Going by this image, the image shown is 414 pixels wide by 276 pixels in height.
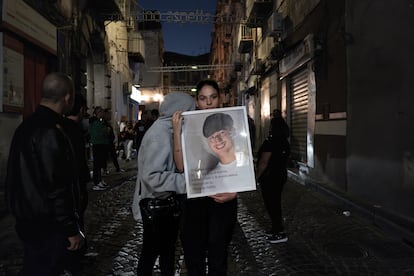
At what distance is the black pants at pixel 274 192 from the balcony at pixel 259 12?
1381cm

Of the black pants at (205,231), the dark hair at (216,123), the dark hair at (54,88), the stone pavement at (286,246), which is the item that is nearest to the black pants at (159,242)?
the black pants at (205,231)

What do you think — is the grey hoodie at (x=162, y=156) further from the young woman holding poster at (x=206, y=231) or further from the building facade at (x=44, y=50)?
the building facade at (x=44, y=50)

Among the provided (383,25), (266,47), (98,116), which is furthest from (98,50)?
(383,25)

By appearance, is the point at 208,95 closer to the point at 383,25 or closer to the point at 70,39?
the point at 383,25

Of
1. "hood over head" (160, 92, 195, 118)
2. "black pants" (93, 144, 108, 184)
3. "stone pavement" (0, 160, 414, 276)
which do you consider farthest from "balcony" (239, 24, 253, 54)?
"hood over head" (160, 92, 195, 118)

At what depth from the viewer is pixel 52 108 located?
2.63 m

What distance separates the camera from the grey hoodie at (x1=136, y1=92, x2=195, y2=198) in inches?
111

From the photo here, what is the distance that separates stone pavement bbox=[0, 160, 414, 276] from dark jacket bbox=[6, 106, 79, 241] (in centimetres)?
212

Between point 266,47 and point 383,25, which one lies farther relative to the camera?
point 266,47

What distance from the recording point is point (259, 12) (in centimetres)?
1916

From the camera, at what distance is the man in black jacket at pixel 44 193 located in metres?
2.40

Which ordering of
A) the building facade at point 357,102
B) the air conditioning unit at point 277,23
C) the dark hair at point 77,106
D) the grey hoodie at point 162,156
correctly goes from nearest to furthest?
the grey hoodie at point 162,156 < the dark hair at point 77,106 < the building facade at point 357,102 < the air conditioning unit at point 277,23

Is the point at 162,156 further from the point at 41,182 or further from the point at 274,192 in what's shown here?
the point at 274,192

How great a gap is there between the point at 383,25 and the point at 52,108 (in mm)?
6310
